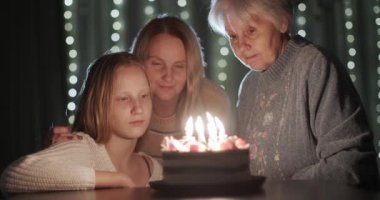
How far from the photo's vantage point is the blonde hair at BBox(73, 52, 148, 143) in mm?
1647

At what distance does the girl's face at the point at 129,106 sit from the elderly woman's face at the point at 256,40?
1.19 feet

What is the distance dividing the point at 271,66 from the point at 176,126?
0.35 meters

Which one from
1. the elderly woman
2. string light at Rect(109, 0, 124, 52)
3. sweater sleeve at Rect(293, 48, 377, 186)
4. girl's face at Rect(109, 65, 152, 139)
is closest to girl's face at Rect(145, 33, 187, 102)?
the elderly woman

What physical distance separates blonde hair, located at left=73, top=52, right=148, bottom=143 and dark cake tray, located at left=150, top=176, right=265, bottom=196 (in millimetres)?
396

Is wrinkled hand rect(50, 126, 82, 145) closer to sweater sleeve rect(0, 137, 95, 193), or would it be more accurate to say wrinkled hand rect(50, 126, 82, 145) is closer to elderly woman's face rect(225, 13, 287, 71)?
sweater sleeve rect(0, 137, 95, 193)

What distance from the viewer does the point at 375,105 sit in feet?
9.76

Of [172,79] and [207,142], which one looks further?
[172,79]

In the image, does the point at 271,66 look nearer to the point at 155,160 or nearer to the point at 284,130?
the point at 284,130

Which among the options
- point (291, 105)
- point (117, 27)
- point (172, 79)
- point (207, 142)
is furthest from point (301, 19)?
point (207, 142)

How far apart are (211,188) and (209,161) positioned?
0.05 meters

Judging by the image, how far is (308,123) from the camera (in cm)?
168

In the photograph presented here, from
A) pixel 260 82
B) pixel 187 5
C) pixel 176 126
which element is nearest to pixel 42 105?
pixel 187 5

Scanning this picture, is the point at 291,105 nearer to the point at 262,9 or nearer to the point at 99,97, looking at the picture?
the point at 262,9

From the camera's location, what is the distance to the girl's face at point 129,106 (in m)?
1.63
